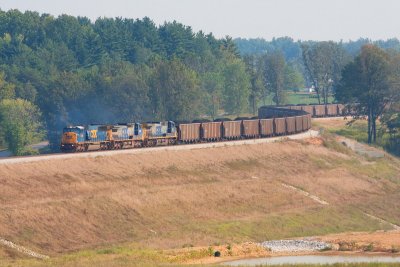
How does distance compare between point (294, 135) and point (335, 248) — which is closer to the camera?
point (335, 248)

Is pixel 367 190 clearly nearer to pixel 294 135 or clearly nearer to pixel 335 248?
pixel 294 135

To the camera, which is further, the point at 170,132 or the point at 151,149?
the point at 170,132

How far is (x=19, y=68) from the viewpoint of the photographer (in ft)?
582

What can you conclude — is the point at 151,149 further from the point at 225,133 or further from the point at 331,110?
the point at 331,110

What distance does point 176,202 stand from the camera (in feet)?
242

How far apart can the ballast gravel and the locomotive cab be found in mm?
23976

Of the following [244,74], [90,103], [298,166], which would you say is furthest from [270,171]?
[244,74]

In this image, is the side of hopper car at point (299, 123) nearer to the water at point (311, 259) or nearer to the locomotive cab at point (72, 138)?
the locomotive cab at point (72, 138)

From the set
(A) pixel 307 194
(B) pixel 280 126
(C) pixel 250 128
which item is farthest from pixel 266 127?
(A) pixel 307 194

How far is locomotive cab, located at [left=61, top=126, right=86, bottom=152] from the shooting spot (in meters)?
82.8

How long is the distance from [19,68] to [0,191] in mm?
114700

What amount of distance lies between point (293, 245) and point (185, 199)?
1303cm

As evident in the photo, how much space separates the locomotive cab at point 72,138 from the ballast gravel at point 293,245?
23976 millimetres

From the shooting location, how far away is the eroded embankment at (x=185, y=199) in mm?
62812
